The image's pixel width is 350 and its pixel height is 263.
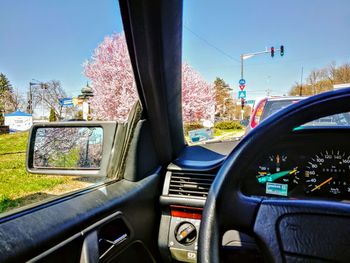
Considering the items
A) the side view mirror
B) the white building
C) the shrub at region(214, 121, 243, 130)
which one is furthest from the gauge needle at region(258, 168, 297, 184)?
the shrub at region(214, 121, 243, 130)

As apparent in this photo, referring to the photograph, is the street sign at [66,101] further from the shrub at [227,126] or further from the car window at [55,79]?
the shrub at [227,126]

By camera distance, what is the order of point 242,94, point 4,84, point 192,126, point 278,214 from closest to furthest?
point 278,214 < point 4,84 < point 192,126 < point 242,94

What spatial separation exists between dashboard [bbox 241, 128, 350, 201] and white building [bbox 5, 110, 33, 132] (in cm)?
121

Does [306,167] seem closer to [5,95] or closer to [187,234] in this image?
[187,234]

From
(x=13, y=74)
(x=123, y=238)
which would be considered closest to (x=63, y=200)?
(x=123, y=238)

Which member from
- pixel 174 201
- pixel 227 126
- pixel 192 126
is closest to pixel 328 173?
pixel 174 201

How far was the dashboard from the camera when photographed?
1.53 meters

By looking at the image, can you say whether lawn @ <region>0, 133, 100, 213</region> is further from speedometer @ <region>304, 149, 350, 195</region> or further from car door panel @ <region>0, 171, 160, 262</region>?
speedometer @ <region>304, 149, 350, 195</region>

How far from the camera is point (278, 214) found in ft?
3.66

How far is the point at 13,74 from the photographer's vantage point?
4.19 ft

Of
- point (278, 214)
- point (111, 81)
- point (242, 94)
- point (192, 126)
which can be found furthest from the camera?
point (242, 94)

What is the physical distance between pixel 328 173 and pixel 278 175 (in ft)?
0.91

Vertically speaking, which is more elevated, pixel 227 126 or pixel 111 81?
pixel 111 81

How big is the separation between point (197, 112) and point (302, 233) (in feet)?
5.91
